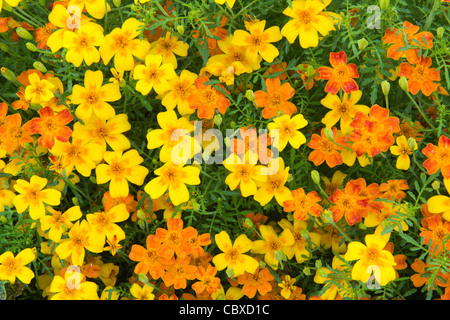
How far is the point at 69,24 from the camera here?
1.16 meters

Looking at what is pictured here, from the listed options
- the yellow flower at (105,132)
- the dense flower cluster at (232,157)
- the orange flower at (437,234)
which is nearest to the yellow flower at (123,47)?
the dense flower cluster at (232,157)

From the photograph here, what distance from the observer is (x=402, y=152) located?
111cm

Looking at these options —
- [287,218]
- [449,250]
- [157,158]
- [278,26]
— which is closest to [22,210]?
[157,158]

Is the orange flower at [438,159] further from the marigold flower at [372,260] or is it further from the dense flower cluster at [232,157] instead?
the marigold flower at [372,260]

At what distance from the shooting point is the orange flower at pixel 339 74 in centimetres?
109

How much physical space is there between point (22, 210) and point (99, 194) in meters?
0.18

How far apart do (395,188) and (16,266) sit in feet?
2.58

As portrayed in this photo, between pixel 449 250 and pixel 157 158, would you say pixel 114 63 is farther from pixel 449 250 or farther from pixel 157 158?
pixel 449 250

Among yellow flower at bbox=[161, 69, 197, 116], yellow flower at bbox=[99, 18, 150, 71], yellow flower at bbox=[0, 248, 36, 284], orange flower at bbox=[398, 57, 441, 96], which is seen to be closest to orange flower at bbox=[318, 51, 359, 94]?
orange flower at bbox=[398, 57, 441, 96]

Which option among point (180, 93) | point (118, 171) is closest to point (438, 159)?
point (180, 93)

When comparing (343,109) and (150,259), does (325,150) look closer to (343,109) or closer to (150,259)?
(343,109)

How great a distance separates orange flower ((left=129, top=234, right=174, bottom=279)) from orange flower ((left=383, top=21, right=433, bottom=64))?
599 mm

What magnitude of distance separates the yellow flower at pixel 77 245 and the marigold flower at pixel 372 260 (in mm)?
510

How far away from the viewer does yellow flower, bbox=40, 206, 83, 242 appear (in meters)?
1.14
